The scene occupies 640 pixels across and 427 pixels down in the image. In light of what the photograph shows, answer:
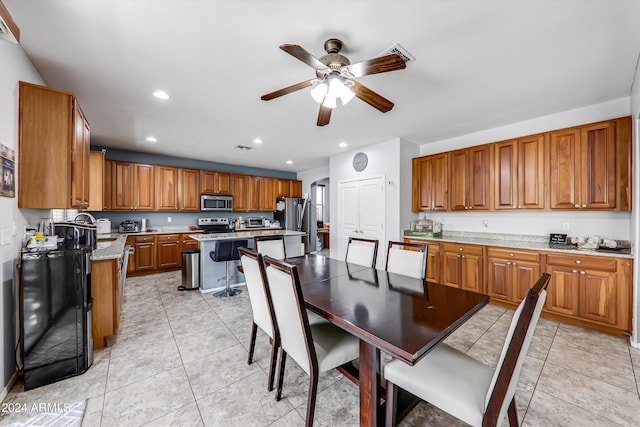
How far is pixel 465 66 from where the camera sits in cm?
219

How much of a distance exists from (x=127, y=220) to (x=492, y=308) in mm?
6722

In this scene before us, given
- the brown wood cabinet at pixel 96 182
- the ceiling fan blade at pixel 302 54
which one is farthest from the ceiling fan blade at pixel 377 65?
the brown wood cabinet at pixel 96 182

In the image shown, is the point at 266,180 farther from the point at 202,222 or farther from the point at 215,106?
the point at 215,106

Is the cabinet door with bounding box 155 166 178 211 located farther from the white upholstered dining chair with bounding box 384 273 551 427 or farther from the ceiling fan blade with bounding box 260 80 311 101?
the white upholstered dining chair with bounding box 384 273 551 427

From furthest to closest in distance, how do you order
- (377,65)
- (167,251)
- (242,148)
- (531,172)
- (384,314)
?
(167,251) → (242,148) → (531,172) → (377,65) → (384,314)

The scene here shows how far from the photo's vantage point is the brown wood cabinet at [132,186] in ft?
16.1

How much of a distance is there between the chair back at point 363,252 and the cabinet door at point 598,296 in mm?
2295

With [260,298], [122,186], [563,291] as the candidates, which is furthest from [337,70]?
[122,186]

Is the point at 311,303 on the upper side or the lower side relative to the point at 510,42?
lower

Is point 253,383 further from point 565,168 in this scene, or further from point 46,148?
point 565,168

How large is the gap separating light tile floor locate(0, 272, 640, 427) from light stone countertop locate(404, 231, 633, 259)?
2.81ft

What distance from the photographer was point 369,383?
1315 millimetres

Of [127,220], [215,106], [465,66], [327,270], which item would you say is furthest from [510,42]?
[127,220]

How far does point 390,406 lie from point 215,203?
564cm
